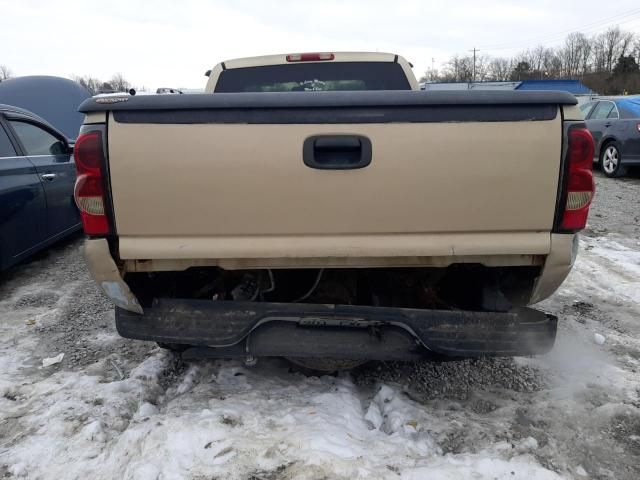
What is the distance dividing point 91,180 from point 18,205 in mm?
3095

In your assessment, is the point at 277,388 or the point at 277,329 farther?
the point at 277,388

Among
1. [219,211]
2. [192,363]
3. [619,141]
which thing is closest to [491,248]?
[219,211]

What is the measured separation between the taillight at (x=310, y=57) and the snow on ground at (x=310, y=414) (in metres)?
2.51

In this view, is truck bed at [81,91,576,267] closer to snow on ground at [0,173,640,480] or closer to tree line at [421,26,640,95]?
snow on ground at [0,173,640,480]

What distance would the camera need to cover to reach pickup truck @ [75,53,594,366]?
2.38 metres

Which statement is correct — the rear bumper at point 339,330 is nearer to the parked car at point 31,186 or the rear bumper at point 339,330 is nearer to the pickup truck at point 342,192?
the pickup truck at point 342,192

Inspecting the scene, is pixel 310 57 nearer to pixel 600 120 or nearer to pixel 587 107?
pixel 600 120

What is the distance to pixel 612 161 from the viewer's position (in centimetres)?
1113

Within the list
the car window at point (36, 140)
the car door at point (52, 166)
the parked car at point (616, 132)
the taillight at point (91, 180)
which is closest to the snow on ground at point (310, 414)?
the taillight at point (91, 180)

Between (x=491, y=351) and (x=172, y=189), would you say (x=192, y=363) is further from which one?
(x=491, y=351)

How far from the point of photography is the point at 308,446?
247cm

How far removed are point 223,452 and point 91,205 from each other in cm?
136

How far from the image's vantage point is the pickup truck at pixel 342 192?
2.38m

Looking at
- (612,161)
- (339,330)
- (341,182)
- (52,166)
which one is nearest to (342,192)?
(341,182)
